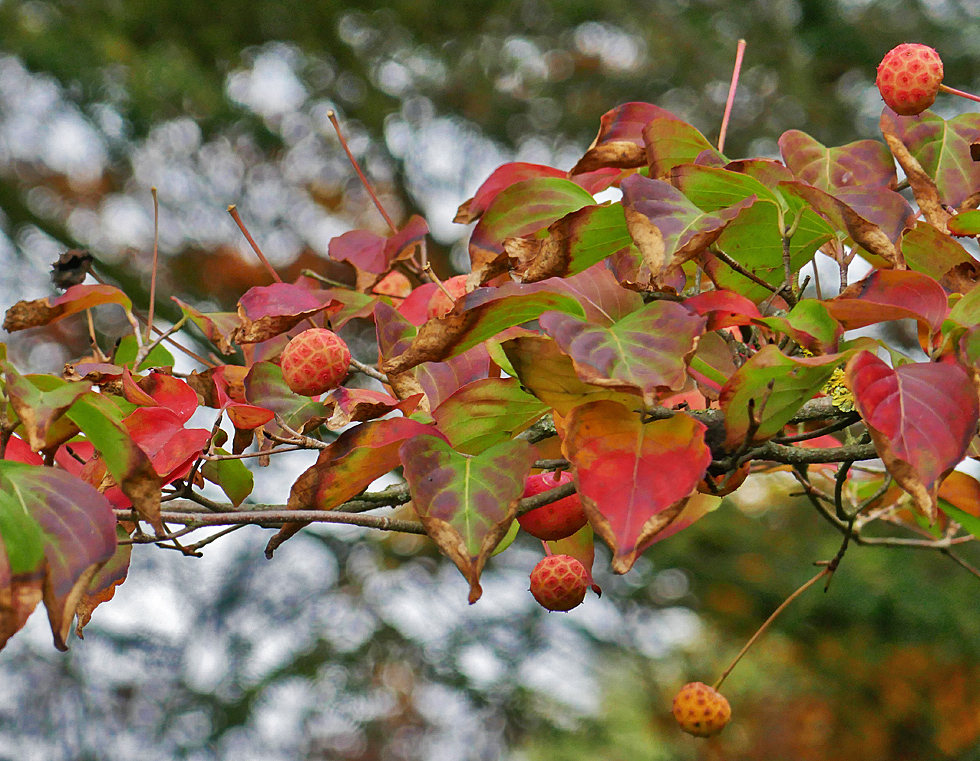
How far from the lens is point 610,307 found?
0.45m

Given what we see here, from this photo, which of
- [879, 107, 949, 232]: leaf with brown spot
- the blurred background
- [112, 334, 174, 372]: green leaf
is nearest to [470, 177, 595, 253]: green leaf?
[879, 107, 949, 232]: leaf with brown spot

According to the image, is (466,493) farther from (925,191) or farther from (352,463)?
(925,191)

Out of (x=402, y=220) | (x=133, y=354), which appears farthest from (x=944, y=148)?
(x=402, y=220)

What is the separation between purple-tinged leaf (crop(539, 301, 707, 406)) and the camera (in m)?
0.35

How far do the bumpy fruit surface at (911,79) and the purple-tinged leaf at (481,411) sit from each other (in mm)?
290

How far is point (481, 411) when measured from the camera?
1.53 ft

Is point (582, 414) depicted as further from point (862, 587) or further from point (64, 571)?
point (862, 587)

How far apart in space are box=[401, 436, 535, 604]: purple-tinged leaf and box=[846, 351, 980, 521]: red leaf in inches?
6.0

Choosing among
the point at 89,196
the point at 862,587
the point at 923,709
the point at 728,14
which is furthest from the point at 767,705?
the point at 89,196

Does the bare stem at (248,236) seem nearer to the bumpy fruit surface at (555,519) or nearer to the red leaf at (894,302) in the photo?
the bumpy fruit surface at (555,519)

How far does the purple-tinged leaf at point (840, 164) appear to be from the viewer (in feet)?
1.79

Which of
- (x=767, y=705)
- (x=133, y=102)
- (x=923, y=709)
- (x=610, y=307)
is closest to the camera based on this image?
(x=610, y=307)

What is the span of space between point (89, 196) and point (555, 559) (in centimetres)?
288

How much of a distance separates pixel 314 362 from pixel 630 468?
209 mm
